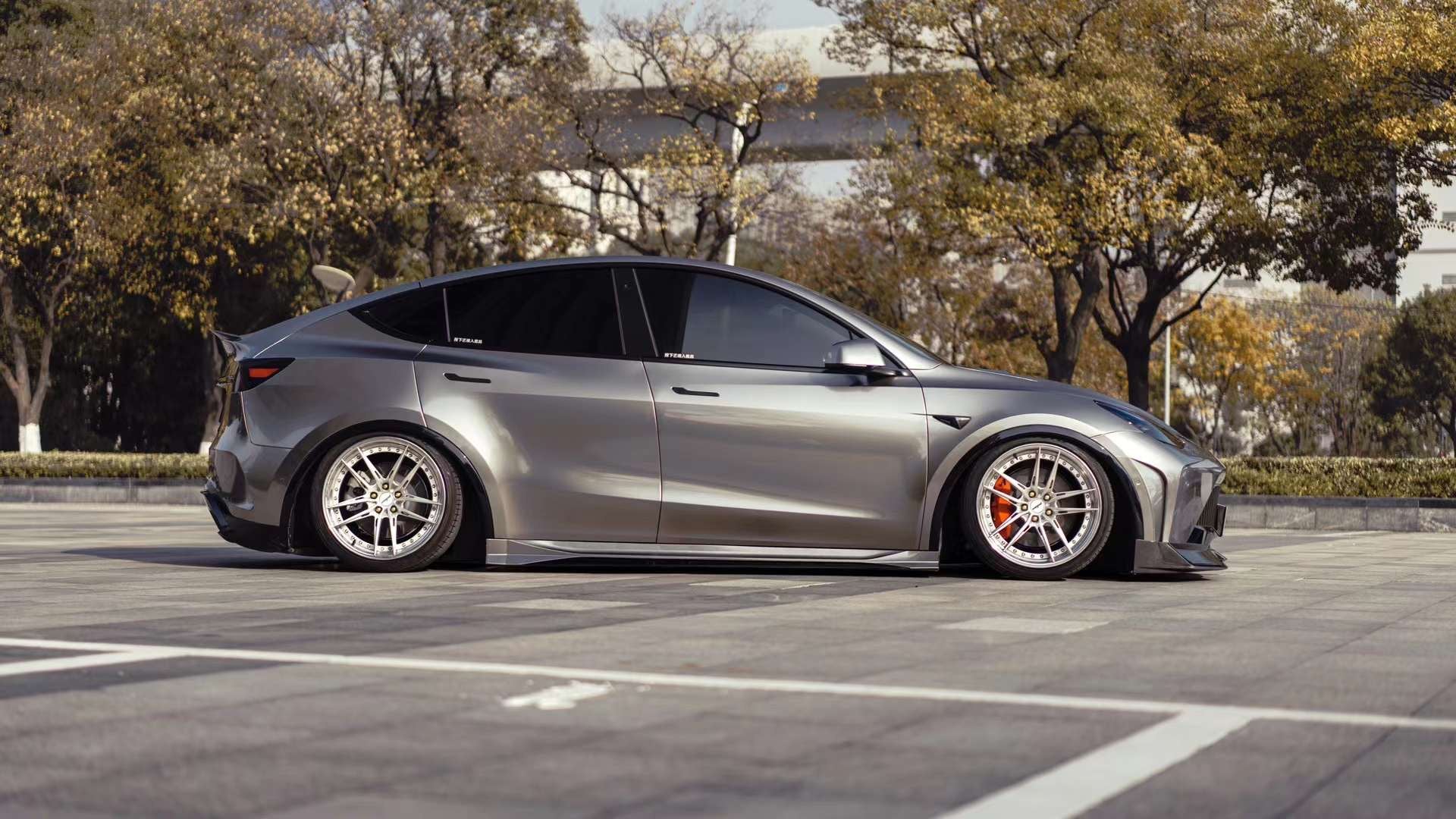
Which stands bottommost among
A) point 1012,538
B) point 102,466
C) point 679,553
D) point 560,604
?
point 560,604

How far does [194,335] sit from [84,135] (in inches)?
363

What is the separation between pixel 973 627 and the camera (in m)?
5.96

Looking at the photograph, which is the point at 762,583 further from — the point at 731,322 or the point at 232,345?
the point at 232,345

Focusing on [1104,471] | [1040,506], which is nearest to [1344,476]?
[1104,471]

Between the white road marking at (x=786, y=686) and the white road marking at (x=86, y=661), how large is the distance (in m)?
0.03

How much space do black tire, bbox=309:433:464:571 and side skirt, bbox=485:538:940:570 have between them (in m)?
0.21

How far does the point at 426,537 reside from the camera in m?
8.13

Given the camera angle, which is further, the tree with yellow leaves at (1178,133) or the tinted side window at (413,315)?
the tree with yellow leaves at (1178,133)

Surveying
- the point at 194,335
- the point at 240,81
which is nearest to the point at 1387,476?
the point at 240,81

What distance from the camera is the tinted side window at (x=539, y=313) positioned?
328 inches

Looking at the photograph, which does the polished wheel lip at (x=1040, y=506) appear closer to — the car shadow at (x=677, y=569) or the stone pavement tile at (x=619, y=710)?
the car shadow at (x=677, y=569)

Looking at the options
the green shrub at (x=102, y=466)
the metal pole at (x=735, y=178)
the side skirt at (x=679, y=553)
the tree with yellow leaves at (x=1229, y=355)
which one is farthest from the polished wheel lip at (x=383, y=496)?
the tree with yellow leaves at (x=1229, y=355)

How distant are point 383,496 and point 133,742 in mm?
4509

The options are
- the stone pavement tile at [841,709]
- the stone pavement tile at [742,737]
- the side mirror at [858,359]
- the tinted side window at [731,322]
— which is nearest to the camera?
the stone pavement tile at [742,737]
